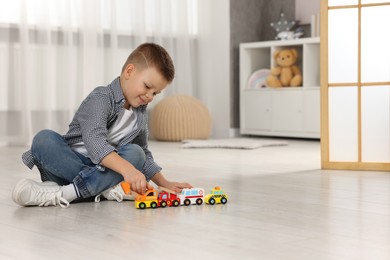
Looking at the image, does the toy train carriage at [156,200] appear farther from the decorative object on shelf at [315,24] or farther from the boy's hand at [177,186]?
the decorative object on shelf at [315,24]

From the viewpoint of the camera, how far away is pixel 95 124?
198 centimetres

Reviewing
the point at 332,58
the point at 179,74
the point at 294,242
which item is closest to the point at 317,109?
the point at 179,74

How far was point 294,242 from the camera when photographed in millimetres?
1483

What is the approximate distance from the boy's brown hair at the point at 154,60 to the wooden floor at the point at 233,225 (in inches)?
15.5

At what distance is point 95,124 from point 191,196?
344 millimetres

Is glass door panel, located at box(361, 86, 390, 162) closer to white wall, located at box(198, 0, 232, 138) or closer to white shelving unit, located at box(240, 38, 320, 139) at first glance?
white shelving unit, located at box(240, 38, 320, 139)

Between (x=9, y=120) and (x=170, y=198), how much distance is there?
107 inches

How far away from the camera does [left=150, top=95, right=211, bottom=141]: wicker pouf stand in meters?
5.03

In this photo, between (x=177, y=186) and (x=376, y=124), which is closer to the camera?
(x=177, y=186)

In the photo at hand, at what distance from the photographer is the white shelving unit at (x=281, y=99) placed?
500 centimetres

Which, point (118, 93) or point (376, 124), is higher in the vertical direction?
point (118, 93)

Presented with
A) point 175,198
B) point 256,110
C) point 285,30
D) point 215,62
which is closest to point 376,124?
point 175,198

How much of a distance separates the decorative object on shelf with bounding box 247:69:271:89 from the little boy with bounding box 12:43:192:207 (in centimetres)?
334

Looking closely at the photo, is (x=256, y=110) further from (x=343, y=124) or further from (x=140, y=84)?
(x=140, y=84)
